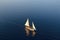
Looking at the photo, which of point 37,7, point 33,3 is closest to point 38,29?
point 37,7

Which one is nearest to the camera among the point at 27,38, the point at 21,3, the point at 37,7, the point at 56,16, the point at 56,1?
the point at 27,38

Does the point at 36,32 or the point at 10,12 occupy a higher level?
the point at 10,12

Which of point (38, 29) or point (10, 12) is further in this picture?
point (10, 12)

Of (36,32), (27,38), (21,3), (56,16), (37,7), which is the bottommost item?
(27,38)

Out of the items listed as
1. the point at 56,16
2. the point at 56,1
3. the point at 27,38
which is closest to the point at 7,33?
the point at 27,38

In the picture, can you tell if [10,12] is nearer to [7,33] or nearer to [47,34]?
[7,33]

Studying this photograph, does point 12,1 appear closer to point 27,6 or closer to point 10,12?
point 27,6

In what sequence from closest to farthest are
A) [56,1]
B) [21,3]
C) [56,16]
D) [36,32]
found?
1. [36,32]
2. [56,16]
3. [21,3]
4. [56,1]
